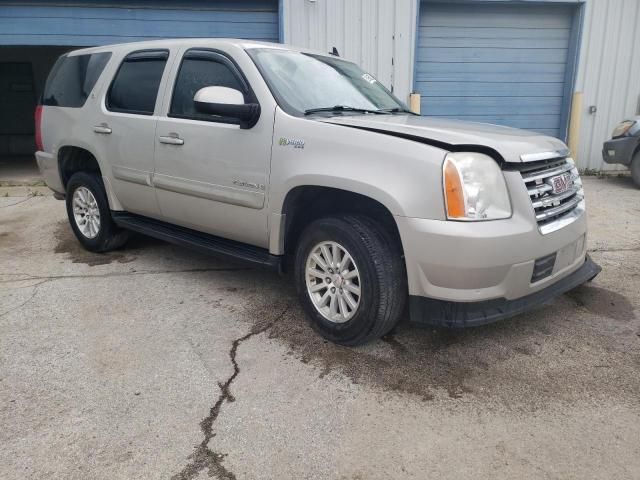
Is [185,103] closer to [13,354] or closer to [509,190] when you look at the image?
[13,354]

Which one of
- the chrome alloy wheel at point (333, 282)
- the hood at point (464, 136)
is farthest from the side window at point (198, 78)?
the chrome alloy wheel at point (333, 282)

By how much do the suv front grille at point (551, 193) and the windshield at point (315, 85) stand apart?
132cm

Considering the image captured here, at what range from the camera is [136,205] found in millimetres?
4609

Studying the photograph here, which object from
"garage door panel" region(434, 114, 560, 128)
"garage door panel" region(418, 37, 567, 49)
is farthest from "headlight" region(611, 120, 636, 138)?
"garage door panel" region(418, 37, 567, 49)

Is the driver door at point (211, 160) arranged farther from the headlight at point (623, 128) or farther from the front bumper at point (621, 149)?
the headlight at point (623, 128)

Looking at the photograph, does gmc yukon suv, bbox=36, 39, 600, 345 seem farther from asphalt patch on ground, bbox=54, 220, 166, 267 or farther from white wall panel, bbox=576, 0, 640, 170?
white wall panel, bbox=576, 0, 640, 170

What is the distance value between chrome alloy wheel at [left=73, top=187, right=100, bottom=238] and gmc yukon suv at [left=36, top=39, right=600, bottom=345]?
243 mm

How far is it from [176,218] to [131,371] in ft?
5.08

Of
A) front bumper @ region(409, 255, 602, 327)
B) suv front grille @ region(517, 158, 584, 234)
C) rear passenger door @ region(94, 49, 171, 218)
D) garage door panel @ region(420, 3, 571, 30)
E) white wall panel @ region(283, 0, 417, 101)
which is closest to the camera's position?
front bumper @ region(409, 255, 602, 327)

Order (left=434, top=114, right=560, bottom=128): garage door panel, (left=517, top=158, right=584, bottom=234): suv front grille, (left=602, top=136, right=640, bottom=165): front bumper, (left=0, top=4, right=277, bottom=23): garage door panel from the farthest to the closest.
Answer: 1. (left=434, top=114, right=560, bottom=128): garage door panel
2. (left=0, top=4, right=277, bottom=23): garage door panel
3. (left=602, top=136, right=640, bottom=165): front bumper
4. (left=517, top=158, right=584, bottom=234): suv front grille

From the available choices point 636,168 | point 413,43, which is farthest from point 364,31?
point 636,168

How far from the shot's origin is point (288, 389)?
2.85 m

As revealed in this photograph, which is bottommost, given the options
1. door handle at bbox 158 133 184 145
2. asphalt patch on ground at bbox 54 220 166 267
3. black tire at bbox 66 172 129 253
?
asphalt patch on ground at bbox 54 220 166 267

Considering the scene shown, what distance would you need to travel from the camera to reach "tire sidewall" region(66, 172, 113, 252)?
4.95m
